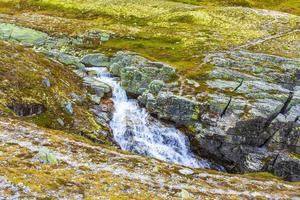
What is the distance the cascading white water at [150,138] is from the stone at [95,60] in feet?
59.9

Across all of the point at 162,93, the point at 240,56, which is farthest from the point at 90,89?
the point at 240,56

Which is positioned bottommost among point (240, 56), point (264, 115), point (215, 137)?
point (215, 137)

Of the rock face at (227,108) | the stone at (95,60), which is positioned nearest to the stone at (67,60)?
the rock face at (227,108)

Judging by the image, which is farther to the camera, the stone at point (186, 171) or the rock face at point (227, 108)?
the rock face at point (227, 108)

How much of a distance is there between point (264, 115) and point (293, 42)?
45.7 m

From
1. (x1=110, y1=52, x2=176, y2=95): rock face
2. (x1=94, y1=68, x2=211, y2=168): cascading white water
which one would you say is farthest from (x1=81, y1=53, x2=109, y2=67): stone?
(x1=94, y1=68, x2=211, y2=168): cascading white water

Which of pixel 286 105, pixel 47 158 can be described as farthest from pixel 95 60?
pixel 47 158

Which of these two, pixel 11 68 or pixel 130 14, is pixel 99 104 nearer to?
pixel 11 68

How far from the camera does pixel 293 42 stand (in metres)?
93.9

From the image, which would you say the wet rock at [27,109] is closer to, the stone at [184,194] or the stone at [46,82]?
the stone at [46,82]

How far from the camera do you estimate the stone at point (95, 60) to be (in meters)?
75.6

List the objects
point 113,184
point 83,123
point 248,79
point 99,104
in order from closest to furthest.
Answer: point 113,184 < point 83,123 < point 99,104 < point 248,79

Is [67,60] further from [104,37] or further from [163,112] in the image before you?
[104,37]

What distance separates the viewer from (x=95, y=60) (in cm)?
7656
